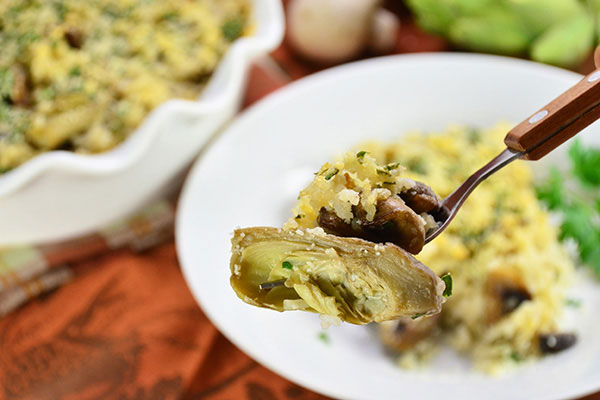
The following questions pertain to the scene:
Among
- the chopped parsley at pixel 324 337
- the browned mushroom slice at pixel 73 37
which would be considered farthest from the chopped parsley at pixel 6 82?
the chopped parsley at pixel 324 337

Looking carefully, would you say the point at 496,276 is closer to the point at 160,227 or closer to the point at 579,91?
the point at 579,91

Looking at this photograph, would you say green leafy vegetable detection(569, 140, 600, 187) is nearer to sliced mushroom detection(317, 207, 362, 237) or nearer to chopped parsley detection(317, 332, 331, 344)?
chopped parsley detection(317, 332, 331, 344)

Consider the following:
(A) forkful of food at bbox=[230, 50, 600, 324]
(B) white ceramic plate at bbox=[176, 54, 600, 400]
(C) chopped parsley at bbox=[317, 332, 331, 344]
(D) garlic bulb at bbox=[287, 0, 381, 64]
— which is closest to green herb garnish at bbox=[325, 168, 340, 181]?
(A) forkful of food at bbox=[230, 50, 600, 324]

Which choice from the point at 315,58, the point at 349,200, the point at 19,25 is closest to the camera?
the point at 349,200

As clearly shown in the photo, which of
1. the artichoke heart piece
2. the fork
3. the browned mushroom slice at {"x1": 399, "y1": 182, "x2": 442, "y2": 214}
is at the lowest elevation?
the artichoke heart piece

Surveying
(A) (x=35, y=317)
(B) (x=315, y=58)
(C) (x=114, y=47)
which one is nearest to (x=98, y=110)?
(C) (x=114, y=47)

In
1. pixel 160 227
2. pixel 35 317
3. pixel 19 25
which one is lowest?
pixel 35 317

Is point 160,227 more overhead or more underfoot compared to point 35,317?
more overhead
